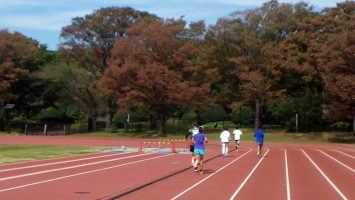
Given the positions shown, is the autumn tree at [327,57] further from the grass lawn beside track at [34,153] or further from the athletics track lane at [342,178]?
the athletics track lane at [342,178]

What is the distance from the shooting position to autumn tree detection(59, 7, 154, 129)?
242 ft

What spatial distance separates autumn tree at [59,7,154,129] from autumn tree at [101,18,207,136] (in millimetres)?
7262

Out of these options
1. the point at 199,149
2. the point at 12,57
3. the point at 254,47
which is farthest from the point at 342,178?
the point at 12,57

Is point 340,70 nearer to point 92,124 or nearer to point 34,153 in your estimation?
point 34,153

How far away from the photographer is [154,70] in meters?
63.2

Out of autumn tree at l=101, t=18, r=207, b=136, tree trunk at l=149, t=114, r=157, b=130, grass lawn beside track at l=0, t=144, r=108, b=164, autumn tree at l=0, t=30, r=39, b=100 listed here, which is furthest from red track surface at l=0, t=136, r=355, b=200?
tree trunk at l=149, t=114, r=157, b=130

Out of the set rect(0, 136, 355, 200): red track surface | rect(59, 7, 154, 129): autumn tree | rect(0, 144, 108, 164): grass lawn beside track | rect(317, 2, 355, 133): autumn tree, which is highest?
rect(59, 7, 154, 129): autumn tree

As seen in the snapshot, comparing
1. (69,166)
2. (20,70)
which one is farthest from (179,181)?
(20,70)

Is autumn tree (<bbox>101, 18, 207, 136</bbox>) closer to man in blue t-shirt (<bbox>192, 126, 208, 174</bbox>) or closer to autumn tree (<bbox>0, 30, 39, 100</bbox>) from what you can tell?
autumn tree (<bbox>0, 30, 39, 100</bbox>)

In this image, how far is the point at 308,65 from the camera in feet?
216

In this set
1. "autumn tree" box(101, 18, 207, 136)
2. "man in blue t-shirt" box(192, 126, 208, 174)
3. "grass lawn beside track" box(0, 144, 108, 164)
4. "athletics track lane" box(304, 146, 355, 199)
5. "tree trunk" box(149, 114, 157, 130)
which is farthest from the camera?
"tree trunk" box(149, 114, 157, 130)

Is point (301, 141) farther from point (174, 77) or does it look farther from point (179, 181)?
point (179, 181)

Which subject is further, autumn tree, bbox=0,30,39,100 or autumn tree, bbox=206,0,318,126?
autumn tree, bbox=0,30,39,100

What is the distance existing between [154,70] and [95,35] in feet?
48.8
